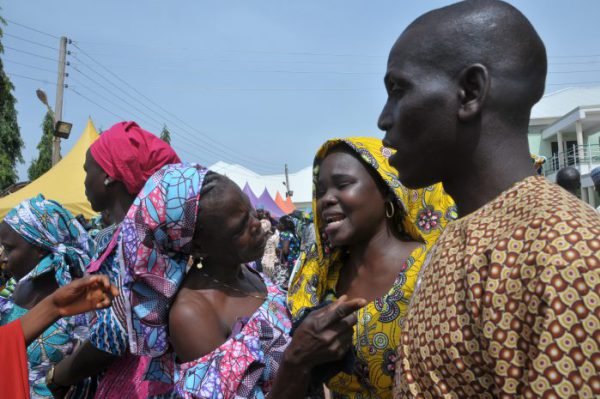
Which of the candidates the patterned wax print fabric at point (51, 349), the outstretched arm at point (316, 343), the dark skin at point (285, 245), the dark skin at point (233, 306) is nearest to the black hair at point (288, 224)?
the dark skin at point (285, 245)

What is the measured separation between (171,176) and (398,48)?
128cm

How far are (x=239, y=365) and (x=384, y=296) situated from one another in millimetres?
620

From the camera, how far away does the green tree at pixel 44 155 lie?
1486 inches

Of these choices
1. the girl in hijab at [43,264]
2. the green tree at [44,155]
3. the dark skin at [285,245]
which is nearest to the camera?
the girl in hijab at [43,264]

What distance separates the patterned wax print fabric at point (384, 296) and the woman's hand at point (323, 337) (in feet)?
0.55

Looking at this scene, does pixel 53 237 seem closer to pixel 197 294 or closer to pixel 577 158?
pixel 197 294

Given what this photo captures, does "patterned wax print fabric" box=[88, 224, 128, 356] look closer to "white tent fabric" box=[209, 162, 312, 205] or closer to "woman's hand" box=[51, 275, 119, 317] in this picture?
"woman's hand" box=[51, 275, 119, 317]

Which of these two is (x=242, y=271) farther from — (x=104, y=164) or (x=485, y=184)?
(x=485, y=184)

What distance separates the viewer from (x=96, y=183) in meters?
3.08

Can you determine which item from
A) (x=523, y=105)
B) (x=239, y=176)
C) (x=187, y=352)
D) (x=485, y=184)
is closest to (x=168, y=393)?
(x=187, y=352)

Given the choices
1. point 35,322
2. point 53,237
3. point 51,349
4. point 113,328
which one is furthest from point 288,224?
point 35,322

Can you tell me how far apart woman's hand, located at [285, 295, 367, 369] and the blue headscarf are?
199cm

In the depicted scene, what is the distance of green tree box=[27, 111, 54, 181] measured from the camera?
37750mm

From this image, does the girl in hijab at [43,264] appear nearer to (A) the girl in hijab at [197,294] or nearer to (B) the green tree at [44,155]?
(A) the girl in hijab at [197,294]
